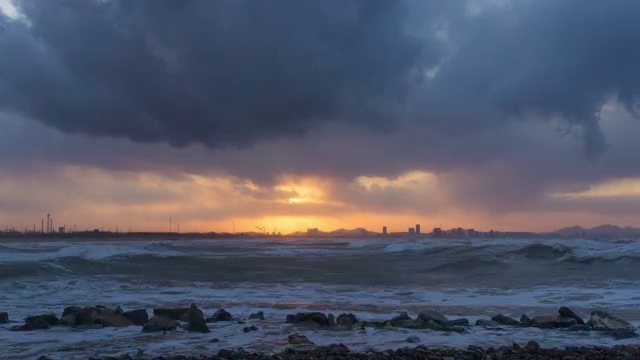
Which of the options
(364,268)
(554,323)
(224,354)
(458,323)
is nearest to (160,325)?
(224,354)

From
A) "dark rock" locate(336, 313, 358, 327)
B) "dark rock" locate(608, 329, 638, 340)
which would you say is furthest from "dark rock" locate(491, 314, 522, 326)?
"dark rock" locate(336, 313, 358, 327)

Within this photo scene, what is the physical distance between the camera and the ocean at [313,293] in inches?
344

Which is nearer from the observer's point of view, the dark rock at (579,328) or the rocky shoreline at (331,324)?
the rocky shoreline at (331,324)

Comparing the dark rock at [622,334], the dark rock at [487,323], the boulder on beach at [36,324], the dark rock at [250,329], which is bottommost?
the dark rock at [622,334]

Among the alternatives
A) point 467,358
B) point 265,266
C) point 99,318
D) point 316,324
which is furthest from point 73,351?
point 265,266

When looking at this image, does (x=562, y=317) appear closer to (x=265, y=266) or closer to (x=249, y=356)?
(x=249, y=356)

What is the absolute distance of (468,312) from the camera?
12.5 meters

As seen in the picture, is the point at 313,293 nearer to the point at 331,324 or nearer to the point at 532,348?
the point at 331,324

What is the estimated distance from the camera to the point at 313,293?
1603 cm

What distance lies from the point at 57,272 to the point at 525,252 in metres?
23.8

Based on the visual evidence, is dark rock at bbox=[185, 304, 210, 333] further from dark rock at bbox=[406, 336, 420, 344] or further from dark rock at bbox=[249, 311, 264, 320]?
dark rock at bbox=[406, 336, 420, 344]

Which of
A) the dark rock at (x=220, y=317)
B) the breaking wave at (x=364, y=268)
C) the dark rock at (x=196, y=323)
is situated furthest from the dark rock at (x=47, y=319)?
the breaking wave at (x=364, y=268)

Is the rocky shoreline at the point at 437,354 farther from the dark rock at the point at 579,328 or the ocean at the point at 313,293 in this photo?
the dark rock at the point at 579,328

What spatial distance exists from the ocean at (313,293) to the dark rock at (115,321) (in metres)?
0.37
